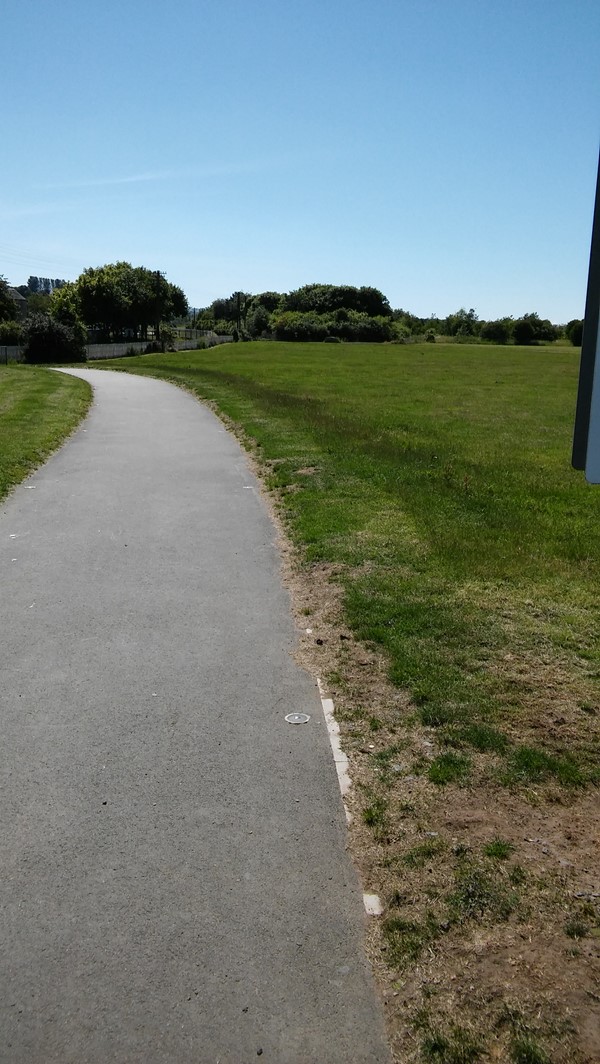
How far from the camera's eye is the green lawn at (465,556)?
4.82 meters

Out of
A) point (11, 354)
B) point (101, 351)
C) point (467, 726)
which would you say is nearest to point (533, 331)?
point (101, 351)

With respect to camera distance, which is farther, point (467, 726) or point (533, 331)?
point (533, 331)

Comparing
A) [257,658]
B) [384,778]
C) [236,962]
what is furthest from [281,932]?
[257,658]

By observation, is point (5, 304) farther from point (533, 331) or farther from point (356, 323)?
point (533, 331)

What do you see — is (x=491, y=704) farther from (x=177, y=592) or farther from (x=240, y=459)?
(x=240, y=459)

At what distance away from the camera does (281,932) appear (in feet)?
10.4

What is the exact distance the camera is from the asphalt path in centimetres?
278

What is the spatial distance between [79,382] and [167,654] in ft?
84.9

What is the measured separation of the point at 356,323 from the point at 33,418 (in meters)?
83.2

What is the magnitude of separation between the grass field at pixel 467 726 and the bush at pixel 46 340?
42.6m

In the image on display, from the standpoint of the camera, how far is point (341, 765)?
437 cm

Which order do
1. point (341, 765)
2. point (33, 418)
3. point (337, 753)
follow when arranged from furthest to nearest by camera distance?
point (33, 418)
point (337, 753)
point (341, 765)

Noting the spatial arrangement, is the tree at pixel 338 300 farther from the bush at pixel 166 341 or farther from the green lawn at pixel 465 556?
the green lawn at pixel 465 556

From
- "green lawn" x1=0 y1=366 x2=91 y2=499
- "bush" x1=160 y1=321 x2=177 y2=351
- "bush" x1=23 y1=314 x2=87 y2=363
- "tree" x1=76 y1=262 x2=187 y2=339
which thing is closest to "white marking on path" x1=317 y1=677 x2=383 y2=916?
"green lawn" x1=0 y1=366 x2=91 y2=499
